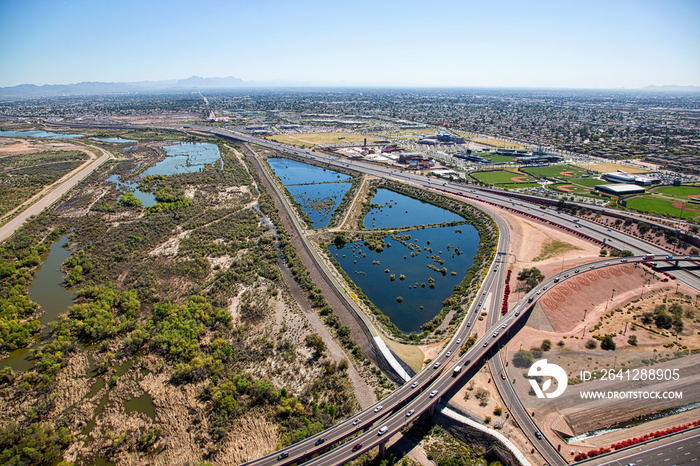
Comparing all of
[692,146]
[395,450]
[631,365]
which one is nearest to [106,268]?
[395,450]

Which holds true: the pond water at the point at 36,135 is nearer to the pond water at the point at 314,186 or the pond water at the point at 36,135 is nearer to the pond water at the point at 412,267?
the pond water at the point at 314,186

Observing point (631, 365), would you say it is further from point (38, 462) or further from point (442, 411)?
point (38, 462)

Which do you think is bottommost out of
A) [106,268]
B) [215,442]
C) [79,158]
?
[215,442]

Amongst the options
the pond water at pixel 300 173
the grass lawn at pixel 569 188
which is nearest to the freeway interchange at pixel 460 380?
the grass lawn at pixel 569 188

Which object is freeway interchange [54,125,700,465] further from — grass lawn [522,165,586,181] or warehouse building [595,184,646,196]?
grass lawn [522,165,586,181]

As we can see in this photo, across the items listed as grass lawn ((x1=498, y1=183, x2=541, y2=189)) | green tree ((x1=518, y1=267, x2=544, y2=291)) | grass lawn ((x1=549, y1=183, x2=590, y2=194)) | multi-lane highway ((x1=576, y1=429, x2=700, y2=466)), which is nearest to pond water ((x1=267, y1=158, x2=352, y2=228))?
green tree ((x1=518, y1=267, x2=544, y2=291))

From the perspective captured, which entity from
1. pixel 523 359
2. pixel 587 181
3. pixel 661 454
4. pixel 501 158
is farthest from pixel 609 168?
pixel 661 454
